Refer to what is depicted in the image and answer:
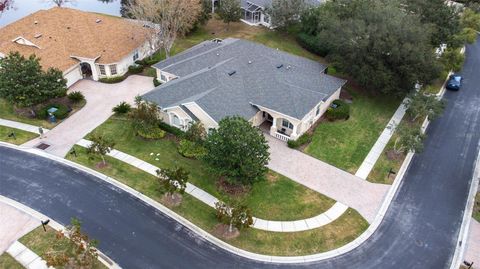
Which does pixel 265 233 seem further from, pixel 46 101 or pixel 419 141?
pixel 46 101

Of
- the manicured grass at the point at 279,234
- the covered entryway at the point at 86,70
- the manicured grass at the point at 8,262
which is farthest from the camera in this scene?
the covered entryway at the point at 86,70

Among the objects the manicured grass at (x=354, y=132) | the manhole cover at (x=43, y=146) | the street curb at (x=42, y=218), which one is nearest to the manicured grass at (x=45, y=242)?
the street curb at (x=42, y=218)

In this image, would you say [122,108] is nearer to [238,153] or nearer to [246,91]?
[246,91]

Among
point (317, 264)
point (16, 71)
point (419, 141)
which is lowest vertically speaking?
point (317, 264)

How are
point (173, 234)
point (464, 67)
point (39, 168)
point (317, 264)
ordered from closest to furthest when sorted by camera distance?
point (317, 264)
point (173, 234)
point (39, 168)
point (464, 67)

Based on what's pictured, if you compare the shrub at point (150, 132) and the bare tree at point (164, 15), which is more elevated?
the bare tree at point (164, 15)

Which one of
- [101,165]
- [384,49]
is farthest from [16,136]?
[384,49]

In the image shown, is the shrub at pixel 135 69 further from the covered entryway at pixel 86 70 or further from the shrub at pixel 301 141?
the shrub at pixel 301 141

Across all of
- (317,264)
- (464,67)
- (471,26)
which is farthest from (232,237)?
(471,26)
